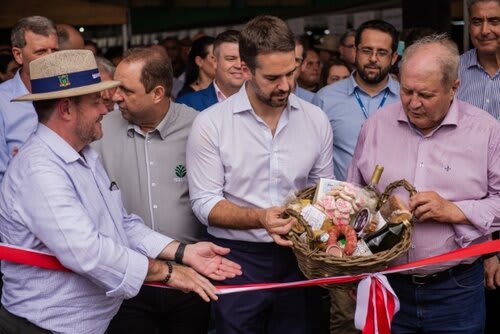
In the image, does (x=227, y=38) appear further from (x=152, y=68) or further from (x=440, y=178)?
(x=440, y=178)

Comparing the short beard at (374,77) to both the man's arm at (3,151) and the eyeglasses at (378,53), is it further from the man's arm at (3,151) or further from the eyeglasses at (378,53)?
the man's arm at (3,151)

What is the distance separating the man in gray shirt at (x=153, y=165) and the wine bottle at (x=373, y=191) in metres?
1.09

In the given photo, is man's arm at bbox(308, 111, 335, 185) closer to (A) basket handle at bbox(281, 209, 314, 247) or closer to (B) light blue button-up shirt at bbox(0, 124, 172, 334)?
(A) basket handle at bbox(281, 209, 314, 247)

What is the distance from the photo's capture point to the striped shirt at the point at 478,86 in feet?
17.2

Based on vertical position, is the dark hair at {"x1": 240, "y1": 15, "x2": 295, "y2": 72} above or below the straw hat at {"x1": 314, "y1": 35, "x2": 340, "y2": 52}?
below

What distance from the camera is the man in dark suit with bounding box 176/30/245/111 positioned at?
5.88 metres

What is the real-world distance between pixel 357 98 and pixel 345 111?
0.14m

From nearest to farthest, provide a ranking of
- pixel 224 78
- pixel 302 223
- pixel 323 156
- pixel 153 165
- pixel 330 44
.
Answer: pixel 302 223 → pixel 323 156 → pixel 153 165 → pixel 224 78 → pixel 330 44

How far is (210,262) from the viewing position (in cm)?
382

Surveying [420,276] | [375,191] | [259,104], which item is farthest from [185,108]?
[420,276]

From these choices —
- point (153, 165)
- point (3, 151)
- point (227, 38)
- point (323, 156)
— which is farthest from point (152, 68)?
point (227, 38)

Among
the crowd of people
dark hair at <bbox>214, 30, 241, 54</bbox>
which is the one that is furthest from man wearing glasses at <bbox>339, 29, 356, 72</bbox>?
the crowd of people

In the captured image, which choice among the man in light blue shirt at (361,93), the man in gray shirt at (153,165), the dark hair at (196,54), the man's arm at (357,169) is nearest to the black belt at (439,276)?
the man's arm at (357,169)

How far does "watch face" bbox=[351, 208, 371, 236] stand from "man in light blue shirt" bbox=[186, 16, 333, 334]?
1.79ft
